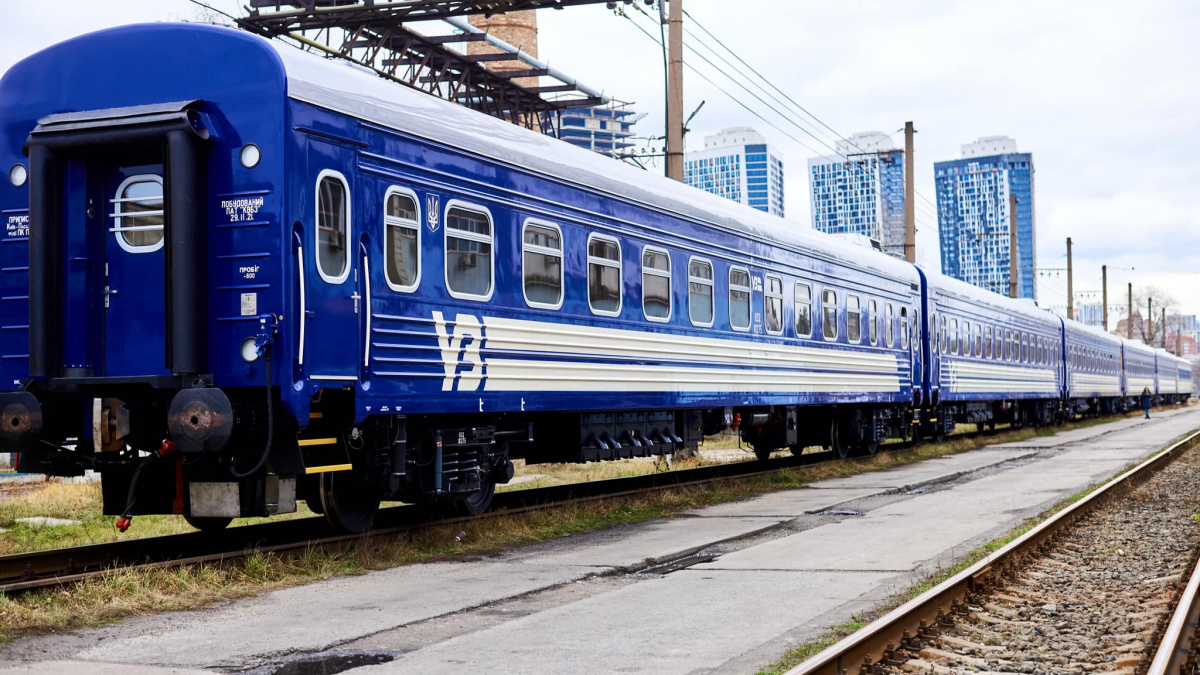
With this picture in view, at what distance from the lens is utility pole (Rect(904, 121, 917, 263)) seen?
3284cm

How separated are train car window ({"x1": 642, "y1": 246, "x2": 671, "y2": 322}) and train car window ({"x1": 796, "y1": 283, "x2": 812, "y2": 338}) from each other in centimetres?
447

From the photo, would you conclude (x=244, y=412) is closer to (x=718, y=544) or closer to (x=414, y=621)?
(x=414, y=621)

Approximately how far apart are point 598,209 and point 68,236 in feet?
18.1

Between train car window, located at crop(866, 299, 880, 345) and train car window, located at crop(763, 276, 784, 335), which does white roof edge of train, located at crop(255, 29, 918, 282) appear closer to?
train car window, located at crop(763, 276, 784, 335)

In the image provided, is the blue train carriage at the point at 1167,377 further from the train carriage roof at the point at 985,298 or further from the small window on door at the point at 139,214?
the small window on door at the point at 139,214

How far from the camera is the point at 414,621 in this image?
7.65 meters

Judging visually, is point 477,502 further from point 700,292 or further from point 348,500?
point 700,292

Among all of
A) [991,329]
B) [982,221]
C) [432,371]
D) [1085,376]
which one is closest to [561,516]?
[432,371]

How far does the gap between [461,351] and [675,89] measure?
10095mm

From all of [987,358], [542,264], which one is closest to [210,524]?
[542,264]

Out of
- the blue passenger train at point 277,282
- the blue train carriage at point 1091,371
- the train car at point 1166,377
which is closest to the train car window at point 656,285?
the blue passenger train at point 277,282

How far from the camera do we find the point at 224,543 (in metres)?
10.5

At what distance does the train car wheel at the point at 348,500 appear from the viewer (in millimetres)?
10219

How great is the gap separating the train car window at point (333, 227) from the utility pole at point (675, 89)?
10.0 metres
